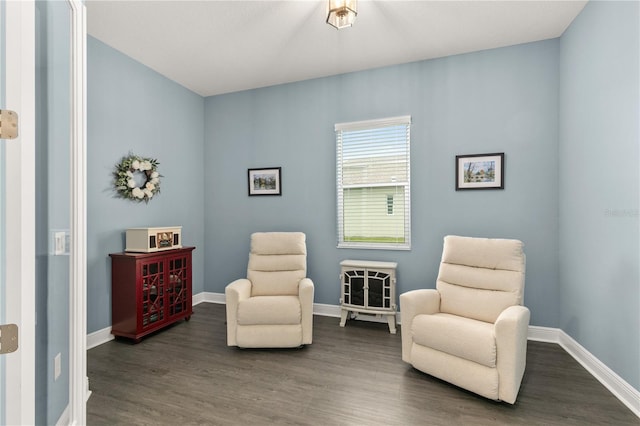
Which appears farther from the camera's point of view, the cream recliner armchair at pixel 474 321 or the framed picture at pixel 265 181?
the framed picture at pixel 265 181

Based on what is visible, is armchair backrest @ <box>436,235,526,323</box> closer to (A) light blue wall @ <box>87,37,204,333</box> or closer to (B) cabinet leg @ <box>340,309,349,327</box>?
(B) cabinet leg @ <box>340,309,349,327</box>

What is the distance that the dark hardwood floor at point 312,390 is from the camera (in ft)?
6.17

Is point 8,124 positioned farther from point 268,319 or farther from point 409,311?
point 409,311

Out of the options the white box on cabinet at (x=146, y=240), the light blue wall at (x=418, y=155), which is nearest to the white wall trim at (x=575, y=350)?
the light blue wall at (x=418, y=155)

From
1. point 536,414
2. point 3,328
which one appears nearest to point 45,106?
point 3,328

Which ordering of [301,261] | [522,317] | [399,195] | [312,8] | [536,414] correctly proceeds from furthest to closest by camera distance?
[399,195], [301,261], [312,8], [522,317], [536,414]

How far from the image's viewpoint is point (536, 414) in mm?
1908

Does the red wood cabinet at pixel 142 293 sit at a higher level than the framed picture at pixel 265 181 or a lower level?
lower

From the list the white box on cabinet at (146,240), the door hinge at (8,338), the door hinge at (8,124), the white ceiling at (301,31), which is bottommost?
A: the door hinge at (8,338)

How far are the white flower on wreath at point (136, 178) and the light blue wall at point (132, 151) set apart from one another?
0.07 metres

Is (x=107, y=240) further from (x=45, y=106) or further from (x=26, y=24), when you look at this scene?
(x=26, y=24)

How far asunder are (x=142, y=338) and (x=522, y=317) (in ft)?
10.9

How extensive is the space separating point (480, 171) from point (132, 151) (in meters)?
3.77

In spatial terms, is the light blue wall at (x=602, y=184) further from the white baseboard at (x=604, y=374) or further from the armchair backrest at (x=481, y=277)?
the armchair backrest at (x=481, y=277)
